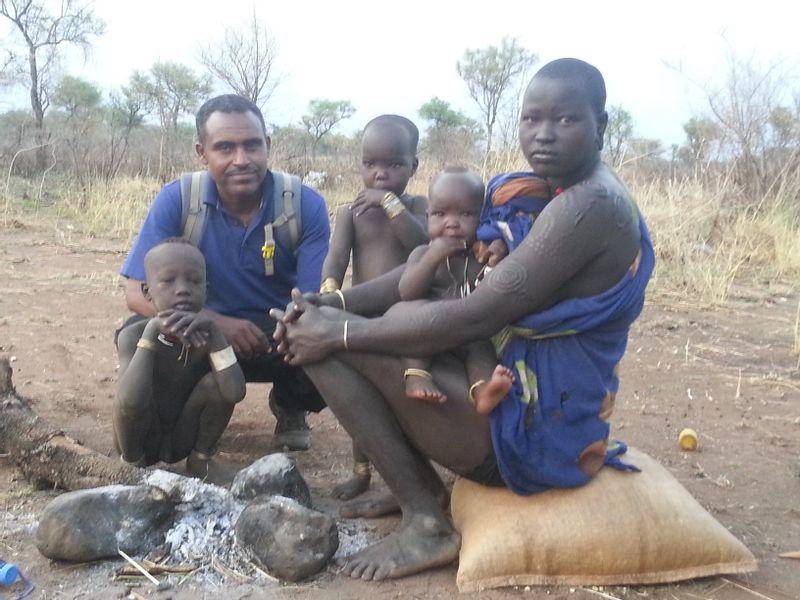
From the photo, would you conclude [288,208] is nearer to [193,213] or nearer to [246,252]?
[246,252]

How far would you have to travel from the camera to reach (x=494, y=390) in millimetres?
2346

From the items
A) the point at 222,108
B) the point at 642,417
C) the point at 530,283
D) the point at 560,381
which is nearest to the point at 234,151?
the point at 222,108

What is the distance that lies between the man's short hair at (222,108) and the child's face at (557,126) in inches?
60.3

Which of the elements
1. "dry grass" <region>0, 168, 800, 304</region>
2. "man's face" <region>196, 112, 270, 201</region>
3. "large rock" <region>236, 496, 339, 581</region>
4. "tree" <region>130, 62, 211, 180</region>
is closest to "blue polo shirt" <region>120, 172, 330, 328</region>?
"man's face" <region>196, 112, 270, 201</region>

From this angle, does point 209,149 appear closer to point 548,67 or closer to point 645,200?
point 548,67

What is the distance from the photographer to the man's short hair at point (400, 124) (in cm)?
336

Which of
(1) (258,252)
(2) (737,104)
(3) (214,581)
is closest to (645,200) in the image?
(2) (737,104)

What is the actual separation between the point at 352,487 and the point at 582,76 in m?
1.73

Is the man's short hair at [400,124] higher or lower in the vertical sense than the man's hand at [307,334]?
higher

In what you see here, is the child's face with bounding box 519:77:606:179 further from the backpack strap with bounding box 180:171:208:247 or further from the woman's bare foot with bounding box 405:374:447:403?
the backpack strap with bounding box 180:171:208:247

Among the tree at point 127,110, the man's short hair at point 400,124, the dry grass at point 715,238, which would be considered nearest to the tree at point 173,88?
the tree at point 127,110

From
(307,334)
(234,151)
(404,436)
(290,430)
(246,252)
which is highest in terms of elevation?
(234,151)

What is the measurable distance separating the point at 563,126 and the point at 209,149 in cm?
171

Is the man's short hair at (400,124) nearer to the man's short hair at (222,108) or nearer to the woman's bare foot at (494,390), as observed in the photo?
the man's short hair at (222,108)
